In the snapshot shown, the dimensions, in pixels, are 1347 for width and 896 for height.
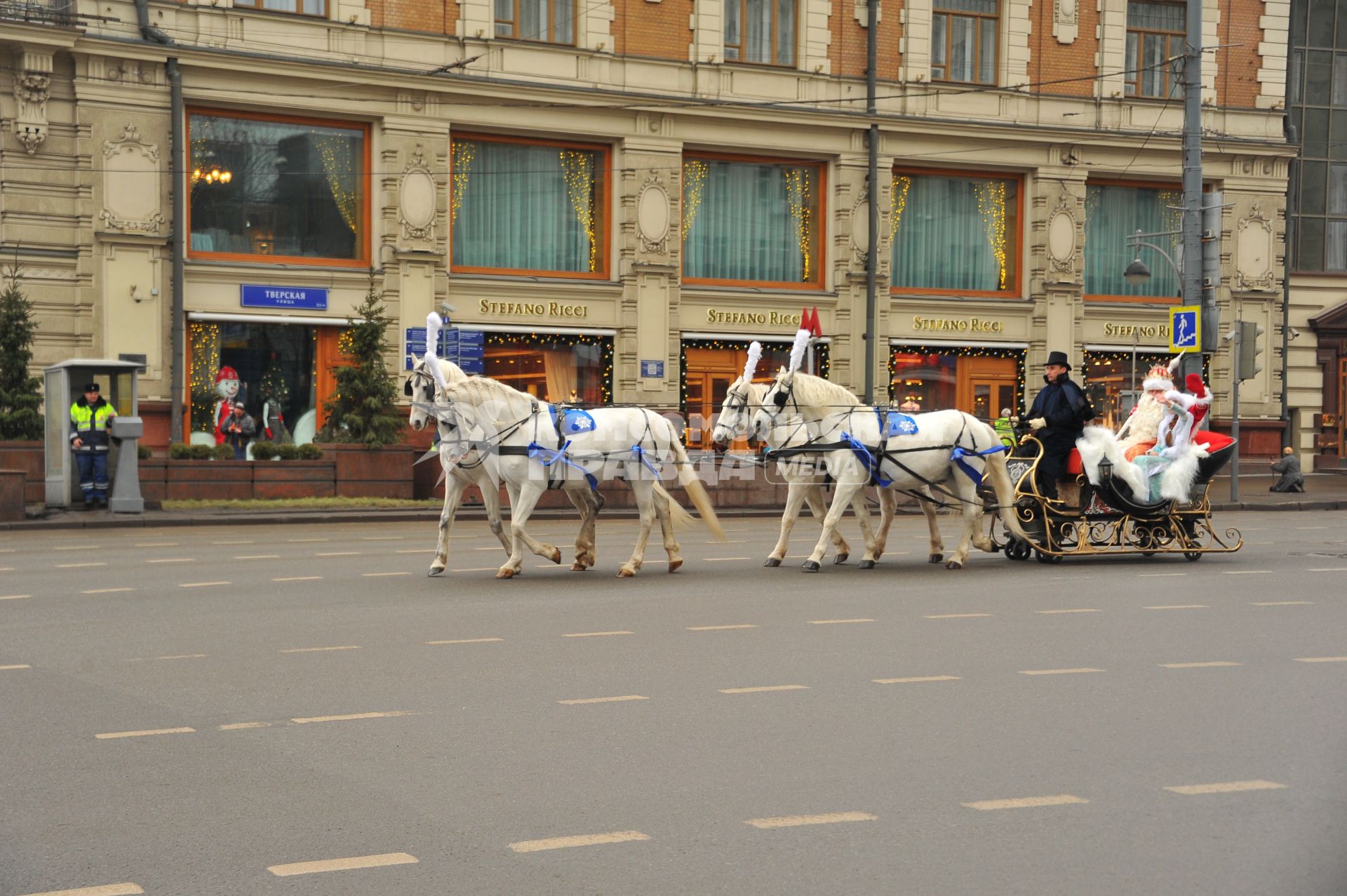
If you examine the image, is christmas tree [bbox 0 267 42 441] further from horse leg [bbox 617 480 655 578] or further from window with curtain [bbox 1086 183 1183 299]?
window with curtain [bbox 1086 183 1183 299]

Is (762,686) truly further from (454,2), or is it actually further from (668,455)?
(454,2)

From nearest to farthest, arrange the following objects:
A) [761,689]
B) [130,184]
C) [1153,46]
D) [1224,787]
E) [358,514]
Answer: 1. [1224,787]
2. [761,689]
3. [358,514]
4. [130,184]
5. [1153,46]

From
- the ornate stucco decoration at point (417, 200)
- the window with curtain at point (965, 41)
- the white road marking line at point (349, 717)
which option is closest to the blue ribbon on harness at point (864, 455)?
the white road marking line at point (349, 717)

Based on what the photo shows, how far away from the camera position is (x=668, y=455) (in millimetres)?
16844

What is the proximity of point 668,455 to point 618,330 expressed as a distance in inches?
714

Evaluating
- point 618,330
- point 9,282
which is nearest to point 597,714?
point 9,282

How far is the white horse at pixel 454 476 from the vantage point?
16.0 metres

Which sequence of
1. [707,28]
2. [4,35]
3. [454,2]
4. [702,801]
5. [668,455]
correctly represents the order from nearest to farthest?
[702,801] < [668,455] < [4,35] < [454,2] < [707,28]

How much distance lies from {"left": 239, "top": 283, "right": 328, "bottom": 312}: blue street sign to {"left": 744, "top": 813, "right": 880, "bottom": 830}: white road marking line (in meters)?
27.0

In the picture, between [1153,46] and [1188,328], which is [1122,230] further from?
[1188,328]

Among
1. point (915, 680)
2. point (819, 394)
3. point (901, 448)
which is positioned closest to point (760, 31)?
point (819, 394)

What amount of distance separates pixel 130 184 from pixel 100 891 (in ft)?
88.7

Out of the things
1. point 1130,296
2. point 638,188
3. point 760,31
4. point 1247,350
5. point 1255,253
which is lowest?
point 1247,350

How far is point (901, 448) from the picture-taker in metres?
17.2
